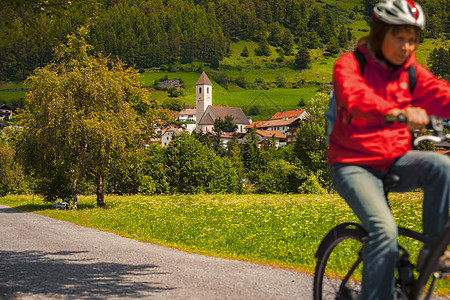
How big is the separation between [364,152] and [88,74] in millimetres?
27677

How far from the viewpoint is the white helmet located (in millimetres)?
2977

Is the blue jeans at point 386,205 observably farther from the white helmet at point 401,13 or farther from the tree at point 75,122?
the tree at point 75,122

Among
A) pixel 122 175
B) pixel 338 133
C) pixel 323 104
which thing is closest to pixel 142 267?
pixel 338 133

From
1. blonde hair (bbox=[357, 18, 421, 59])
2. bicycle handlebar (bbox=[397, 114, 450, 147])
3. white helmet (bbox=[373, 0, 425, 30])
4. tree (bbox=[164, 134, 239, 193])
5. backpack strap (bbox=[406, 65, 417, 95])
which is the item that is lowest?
tree (bbox=[164, 134, 239, 193])

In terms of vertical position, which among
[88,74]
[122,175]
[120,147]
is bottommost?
[122,175]

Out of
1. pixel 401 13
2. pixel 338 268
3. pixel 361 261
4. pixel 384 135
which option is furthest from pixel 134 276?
pixel 401 13

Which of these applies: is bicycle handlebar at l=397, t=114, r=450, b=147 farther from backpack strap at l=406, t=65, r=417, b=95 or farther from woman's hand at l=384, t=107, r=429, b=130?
backpack strap at l=406, t=65, r=417, b=95

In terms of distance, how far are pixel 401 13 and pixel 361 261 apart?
174cm

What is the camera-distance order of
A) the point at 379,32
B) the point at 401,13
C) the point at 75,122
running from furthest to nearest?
the point at 75,122 → the point at 379,32 → the point at 401,13

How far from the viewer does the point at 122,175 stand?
3266 cm

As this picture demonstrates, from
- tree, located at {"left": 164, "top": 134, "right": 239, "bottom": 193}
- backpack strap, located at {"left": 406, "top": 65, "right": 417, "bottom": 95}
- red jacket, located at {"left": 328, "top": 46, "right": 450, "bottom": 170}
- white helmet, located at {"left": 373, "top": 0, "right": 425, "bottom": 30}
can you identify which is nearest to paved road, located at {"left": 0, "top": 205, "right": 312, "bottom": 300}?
red jacket, located at {"left": 328, "top": 46, "right": 450, "bottom": 170}

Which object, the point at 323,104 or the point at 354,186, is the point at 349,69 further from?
the point at 323,104

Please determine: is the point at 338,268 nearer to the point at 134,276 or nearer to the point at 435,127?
the point at 435,127

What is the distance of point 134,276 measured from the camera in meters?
7.27
